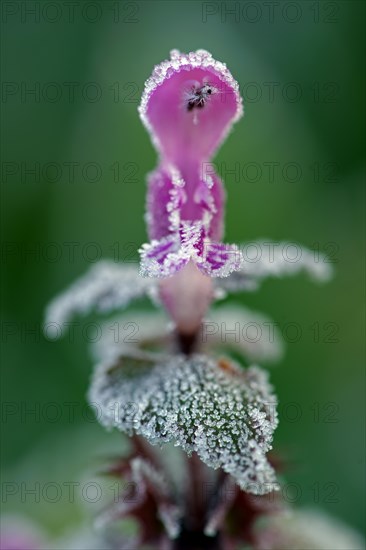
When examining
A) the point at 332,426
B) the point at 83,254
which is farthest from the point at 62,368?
the point at 332,426

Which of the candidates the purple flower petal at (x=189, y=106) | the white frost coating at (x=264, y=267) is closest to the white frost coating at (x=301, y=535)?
the white frost coating at (x=264, y=267)

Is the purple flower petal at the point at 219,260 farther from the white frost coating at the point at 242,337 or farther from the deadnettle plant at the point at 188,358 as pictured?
the white frost coating at the point at 242,337

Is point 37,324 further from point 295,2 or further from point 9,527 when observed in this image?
point 295,2

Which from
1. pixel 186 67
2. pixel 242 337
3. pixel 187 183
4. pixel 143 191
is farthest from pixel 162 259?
pixel 143 191

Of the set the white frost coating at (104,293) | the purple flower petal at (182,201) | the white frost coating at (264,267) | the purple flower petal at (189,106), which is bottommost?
the white frost coating at (104,293)

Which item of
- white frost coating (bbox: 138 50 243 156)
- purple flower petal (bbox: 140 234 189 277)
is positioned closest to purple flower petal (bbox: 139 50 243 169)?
white frost coating (bbox: 138 50 243 156)

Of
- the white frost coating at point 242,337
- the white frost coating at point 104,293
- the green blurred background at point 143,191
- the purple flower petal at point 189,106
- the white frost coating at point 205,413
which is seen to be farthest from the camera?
the green blurred background at point 143,191

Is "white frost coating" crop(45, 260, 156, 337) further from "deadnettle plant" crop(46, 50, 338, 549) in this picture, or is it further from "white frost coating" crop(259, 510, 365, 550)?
"white frost coating" crop(259, 510, 365, 550)
